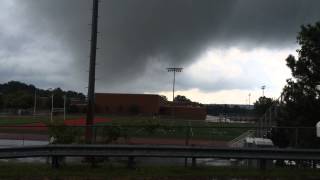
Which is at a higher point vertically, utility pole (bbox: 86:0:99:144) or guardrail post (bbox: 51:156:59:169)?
utility pole (bbox: 86:0:99:144)

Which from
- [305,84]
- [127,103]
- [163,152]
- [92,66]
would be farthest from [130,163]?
[127,103]

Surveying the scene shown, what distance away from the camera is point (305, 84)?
25.4 metres

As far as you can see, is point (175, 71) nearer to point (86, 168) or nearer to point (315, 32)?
point (315, 32)

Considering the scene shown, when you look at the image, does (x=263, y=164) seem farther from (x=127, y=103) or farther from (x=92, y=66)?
(x=127, y=103)

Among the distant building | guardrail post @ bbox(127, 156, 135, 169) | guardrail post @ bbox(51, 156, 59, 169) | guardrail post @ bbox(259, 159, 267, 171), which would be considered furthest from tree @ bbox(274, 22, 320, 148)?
the distant building

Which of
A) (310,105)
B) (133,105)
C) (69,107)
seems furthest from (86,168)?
(69,107)

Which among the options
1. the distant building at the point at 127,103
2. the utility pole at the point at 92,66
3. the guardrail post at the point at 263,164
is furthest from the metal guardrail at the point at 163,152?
the distant building at the point at 127,103

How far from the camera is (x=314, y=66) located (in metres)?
25.5

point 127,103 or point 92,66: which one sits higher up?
point 127,103

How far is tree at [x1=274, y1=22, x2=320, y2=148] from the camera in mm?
24531

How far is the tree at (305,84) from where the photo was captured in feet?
80.5

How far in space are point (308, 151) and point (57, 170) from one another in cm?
724

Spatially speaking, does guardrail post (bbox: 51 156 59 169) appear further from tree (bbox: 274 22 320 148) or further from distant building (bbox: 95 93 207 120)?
distant building (bbox: 95 93 207 120)

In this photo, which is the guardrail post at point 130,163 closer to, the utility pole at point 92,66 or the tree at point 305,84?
the utility pole at point 92,66
